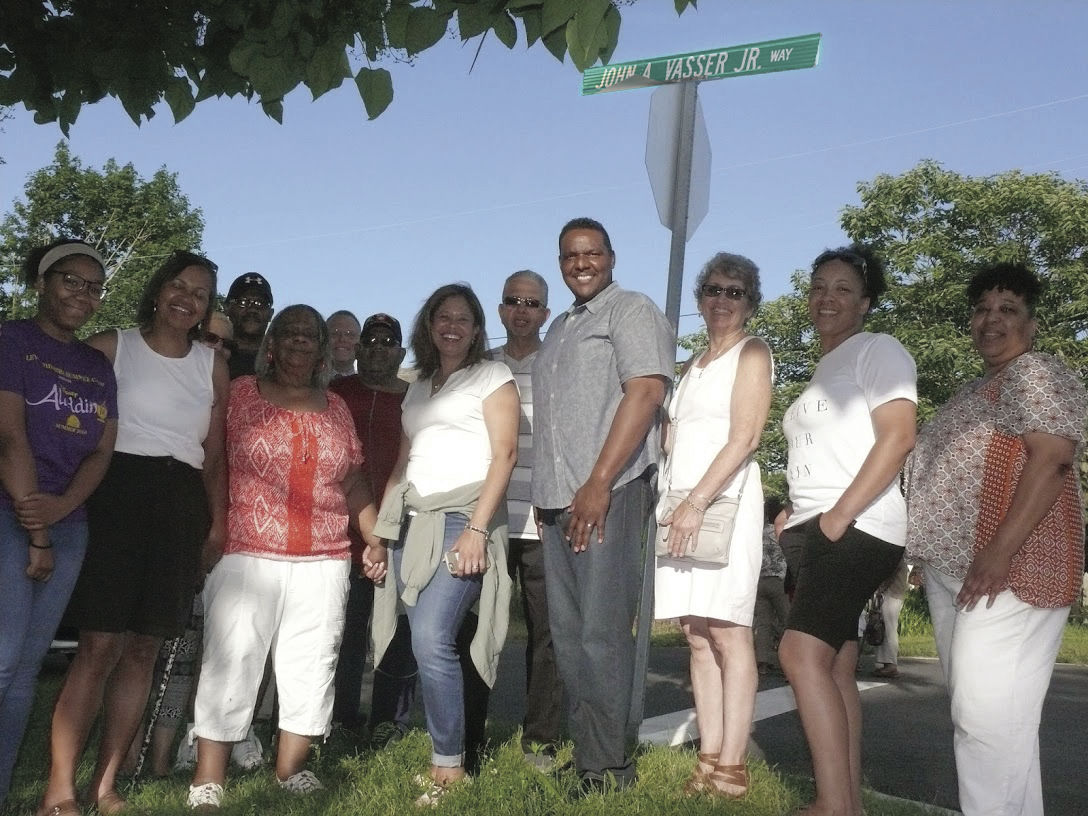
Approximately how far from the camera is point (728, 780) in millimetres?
4801

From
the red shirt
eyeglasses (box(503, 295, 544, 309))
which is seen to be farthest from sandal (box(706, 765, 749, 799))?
eyeglasses (box(503, 295, 544, 309))

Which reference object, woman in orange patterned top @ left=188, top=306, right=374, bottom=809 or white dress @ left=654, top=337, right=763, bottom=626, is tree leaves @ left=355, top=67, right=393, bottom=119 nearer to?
woman in orange patterned top @ left=188, top=306, right=374, bottom=809

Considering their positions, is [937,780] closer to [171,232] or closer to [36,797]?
[36,797]

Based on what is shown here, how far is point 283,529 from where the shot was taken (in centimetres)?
496

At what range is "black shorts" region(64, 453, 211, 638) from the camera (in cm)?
451

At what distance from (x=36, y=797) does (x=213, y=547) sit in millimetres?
1170

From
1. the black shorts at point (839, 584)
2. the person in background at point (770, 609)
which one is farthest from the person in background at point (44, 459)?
the person in background at point (770, 609)

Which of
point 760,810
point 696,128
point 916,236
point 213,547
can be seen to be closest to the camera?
point 760,810

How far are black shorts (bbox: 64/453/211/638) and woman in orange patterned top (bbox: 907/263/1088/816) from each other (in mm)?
2762

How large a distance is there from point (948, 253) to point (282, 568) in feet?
113

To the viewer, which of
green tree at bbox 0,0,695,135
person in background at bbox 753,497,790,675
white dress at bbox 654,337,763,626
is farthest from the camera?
person in background at bbox 753,497,790,675

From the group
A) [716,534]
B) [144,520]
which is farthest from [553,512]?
[144,520]

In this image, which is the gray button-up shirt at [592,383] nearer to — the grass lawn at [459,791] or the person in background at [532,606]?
the person in background at [532,606]

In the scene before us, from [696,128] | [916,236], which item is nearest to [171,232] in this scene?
[916,236]
